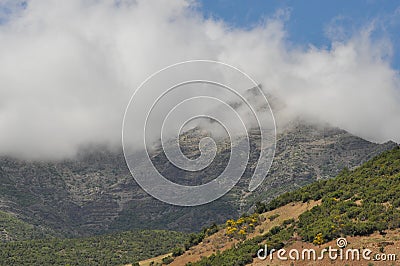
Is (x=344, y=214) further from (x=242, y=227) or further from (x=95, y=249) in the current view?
(x=95, y=249)

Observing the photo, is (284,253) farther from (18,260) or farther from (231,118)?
(18,260)

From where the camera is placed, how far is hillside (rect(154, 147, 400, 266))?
51.2 m

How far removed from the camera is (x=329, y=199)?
66.0 m

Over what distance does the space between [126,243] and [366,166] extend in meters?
91.6

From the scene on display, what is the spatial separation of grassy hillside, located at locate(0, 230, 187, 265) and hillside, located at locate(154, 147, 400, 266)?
2332 inches

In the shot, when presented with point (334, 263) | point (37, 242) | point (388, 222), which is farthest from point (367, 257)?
point (37, 242)

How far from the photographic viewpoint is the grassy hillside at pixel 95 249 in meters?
134

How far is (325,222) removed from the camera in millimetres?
56688

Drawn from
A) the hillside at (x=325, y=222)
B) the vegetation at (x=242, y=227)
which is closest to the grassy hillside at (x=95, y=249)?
the vegetation at (x=242, y=227)

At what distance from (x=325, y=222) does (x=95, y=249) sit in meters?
104

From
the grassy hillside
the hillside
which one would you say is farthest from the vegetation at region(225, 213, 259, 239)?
the grassy hillside

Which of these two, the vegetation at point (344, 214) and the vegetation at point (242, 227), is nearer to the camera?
the vegetation at point (344, 214)

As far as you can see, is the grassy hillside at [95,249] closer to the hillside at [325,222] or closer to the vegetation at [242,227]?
the vegetation at [242,227]

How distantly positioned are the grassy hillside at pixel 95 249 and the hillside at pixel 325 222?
59222mm
